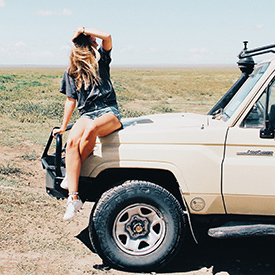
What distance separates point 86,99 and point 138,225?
126 cm

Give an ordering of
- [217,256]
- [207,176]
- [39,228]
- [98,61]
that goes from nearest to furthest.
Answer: [207,176], [98,61], [217,256], [39,228]

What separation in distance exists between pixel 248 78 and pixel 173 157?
4.65 feet

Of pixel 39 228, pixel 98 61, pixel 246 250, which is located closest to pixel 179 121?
pixel 98 61

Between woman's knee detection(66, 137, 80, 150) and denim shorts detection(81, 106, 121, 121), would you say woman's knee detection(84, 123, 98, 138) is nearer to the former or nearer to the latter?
woman's knee detection(66, 137, 80, 150)

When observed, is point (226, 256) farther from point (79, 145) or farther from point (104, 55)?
point (104, 55)

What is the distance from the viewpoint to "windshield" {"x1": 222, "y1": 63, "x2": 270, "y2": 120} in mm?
3935

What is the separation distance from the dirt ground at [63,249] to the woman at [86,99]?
2.22 ft

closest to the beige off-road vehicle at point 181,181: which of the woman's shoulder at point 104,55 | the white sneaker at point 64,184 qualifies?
the white sneaker at point 64,184

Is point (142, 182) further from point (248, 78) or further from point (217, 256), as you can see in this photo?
point (248, 78)

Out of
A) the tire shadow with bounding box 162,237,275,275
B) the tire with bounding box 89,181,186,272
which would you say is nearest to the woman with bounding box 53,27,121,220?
the tire with bounding box 89,181,186,272

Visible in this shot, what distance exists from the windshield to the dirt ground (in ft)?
4.13

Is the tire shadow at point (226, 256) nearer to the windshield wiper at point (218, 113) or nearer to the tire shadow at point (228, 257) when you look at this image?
the tire shadow at point (228, 257)

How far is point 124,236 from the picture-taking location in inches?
155

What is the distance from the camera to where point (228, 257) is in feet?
13.8
